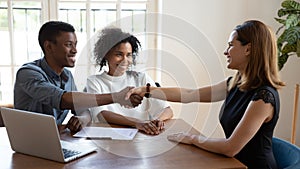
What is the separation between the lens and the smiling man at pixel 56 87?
70.2 inches

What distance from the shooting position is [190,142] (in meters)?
1.61

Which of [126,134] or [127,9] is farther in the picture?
[127,9]

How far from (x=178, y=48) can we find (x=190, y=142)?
60.3 inches

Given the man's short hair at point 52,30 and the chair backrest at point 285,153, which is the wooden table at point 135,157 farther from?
the man's short hair at point 52,30

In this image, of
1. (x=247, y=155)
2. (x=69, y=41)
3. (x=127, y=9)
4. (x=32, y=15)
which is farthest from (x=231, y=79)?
(x=32, y=15)

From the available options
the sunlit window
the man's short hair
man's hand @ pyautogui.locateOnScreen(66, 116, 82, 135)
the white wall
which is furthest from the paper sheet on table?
the white wall

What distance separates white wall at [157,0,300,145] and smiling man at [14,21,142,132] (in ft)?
3.40

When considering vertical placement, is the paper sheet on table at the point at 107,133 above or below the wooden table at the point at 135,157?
above

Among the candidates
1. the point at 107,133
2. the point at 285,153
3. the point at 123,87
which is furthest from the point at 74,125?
the point at 285,153

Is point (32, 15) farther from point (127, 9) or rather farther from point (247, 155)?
point (247, 155)

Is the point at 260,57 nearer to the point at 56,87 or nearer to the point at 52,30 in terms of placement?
the point at 56,87

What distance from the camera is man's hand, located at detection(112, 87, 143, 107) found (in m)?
1.93

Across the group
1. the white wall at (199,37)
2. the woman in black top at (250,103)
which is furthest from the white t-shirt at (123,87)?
the white wall at (199,37)

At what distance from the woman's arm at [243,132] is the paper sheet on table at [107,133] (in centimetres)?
35
